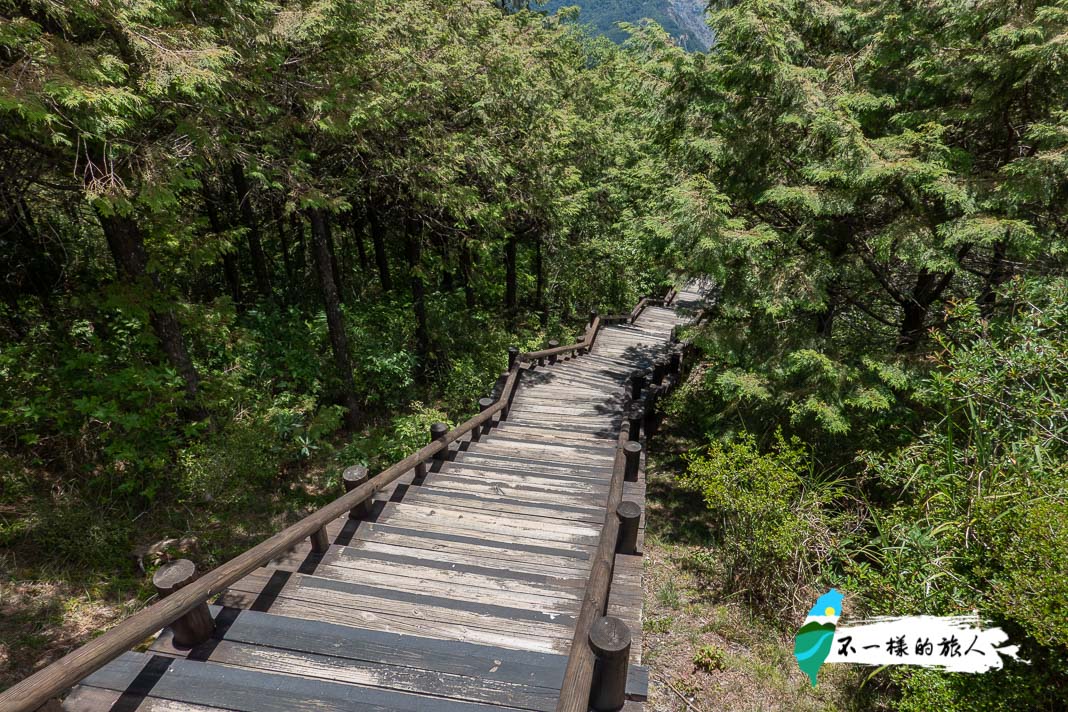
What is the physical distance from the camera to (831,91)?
703cm

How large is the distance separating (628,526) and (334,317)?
27.8 ft

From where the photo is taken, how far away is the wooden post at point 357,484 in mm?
4895

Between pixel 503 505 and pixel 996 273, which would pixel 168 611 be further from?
pixel 996 273

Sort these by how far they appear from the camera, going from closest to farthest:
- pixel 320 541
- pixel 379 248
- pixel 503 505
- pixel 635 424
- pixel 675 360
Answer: pixel 320 541 → pixel 503 505 → pixel 635 424 → pixel 675 360 → pixel 379 248

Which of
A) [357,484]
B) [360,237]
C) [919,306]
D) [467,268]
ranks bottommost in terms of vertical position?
[357,484]

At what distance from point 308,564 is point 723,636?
5.36 meters

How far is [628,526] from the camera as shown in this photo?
4480 millimetres

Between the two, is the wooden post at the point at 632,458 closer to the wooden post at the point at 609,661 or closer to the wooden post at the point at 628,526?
the wooden post at the point at 628,526

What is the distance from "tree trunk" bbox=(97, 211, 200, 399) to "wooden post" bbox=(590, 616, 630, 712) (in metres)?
7.36

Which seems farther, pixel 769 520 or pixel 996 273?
pixel 996 273

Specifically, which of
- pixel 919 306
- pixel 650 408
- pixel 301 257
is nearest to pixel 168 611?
pixel 650 408

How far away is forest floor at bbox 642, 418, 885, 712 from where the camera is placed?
5449 mm

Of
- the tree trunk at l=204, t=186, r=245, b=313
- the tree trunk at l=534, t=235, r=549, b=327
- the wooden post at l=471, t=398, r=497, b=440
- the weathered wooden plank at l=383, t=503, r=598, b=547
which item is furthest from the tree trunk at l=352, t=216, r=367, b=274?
the weathered wooden plank at l=383, t=503, r=598, b=547

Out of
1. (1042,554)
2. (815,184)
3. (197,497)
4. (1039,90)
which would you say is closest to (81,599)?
(197,497)
